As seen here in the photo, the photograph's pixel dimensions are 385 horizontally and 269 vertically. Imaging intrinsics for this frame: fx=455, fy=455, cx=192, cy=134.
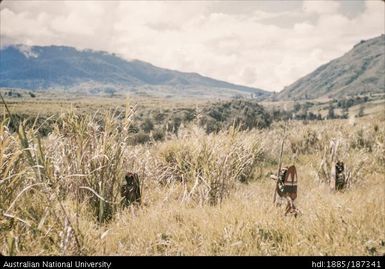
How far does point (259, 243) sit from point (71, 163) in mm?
2926

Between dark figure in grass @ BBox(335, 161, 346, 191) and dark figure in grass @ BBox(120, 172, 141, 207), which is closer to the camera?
dark figure in grass @ BBox(120, 172, 141, 207)

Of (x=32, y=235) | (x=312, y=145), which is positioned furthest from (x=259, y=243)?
(x=312, y=145)

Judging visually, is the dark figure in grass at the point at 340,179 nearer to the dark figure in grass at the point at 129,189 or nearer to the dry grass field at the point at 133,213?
the dry grass field at the point at 133,213

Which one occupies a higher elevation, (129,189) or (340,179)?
(129,189)

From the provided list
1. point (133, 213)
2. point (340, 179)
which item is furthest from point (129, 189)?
point (340, 179)

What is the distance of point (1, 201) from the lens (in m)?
5.21

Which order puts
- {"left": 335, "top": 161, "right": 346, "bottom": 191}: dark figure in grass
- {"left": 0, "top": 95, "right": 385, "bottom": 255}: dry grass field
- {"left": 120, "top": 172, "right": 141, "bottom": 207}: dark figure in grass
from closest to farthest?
1. {"left": 0, "top": 95, "right": 385, "bottom": 255}: dry grass field
2. {"left": 120, "top": 172, "right": 141, "bottom": 207}: dark figure in grass
3. {"left": 335, "top": 161, "right": 346, "bottom": 191}: dark figure in grass

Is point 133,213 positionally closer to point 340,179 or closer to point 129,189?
point 129,189

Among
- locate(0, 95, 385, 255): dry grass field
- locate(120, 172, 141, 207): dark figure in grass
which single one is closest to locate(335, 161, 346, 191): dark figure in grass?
locate(0, 95, 385, 255): dry grass field

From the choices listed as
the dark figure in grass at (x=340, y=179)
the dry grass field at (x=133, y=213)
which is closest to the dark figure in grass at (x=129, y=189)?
the dry grass field at (x=133, y=213)

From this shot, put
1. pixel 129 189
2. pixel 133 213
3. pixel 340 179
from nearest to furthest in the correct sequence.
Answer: pixel 133 213, pixel 129 189, pixel 340 179

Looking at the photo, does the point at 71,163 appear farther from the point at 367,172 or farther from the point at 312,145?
the point at 312,145

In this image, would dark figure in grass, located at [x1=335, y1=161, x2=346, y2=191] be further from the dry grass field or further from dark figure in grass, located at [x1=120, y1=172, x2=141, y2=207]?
dark figure in grass, located at [x1=120, y1=172, x2=141, y2=207]
